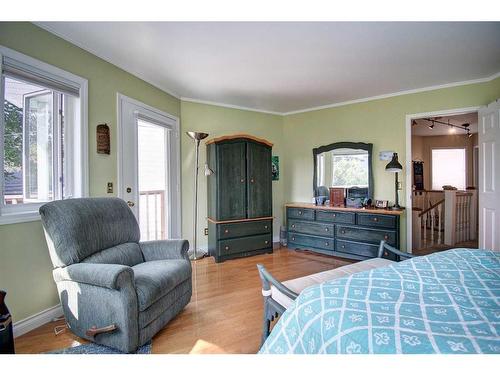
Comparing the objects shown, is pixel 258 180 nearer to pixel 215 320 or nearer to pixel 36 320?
pixel 215 320

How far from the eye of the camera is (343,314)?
0.99m

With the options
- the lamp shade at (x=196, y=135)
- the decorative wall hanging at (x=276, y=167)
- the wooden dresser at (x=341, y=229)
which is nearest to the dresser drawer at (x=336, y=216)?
the wooden dresser at (x=341, y=229)

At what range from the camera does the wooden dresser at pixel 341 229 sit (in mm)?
3756

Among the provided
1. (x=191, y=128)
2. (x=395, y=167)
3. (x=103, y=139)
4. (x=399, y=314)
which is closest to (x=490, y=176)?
(x=395, y=167)

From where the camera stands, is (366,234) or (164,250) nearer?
(164,250)

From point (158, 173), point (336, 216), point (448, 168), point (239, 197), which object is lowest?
point (336, 216)

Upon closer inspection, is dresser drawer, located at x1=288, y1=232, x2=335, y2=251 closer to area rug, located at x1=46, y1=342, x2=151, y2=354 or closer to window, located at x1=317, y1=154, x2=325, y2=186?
window, located at x1=317, y1=154, x2=325, y2=186

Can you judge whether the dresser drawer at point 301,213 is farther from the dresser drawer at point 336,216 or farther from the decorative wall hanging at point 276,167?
the decorative wall hanging at point 276,167

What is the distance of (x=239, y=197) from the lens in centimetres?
414

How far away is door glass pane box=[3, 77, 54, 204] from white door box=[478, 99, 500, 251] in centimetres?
455

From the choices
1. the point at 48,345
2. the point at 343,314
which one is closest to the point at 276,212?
the point at 48,345

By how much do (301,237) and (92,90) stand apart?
3.44 m

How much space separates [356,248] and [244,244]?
159 centimetres

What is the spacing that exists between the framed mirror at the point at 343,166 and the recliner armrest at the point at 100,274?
11.8 feet
